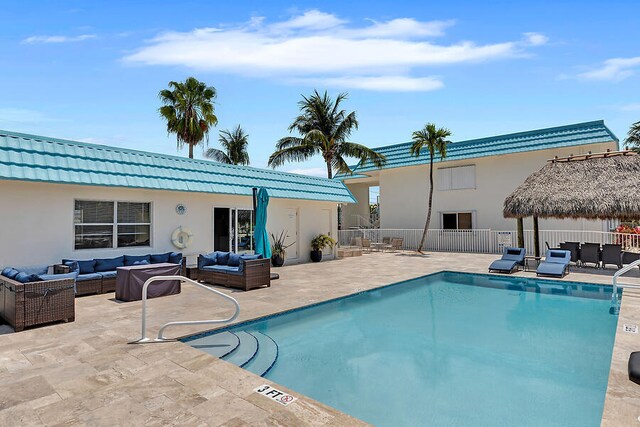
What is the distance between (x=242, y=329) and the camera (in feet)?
21.1

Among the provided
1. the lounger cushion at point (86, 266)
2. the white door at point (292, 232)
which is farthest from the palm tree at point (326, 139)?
the lounger cushion at point (86, 266)

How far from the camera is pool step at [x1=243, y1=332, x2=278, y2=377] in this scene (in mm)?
4938

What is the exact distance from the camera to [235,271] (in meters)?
9.46

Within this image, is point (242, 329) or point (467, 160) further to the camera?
point (467, 160)

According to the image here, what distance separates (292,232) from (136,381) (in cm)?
1096

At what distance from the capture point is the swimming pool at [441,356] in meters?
4.14

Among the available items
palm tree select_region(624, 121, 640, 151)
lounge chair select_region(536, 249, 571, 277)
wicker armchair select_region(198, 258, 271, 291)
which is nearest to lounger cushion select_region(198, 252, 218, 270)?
wicker armchair select_region(198, 258, 271, 291)

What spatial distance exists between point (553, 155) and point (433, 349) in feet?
54.3

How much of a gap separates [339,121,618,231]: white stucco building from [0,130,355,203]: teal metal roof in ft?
35.0

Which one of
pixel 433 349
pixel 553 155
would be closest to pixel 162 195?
pixel 433 349

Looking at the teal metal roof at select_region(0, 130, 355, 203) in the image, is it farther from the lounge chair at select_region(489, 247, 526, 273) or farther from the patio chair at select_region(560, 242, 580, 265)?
the patio chair at select_region(560, 242, 580, 265)

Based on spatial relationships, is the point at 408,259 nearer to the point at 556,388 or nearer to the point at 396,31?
the point at 396,31

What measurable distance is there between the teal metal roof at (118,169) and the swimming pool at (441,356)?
222 inches

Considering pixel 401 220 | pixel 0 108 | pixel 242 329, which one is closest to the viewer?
pixel 242 329
